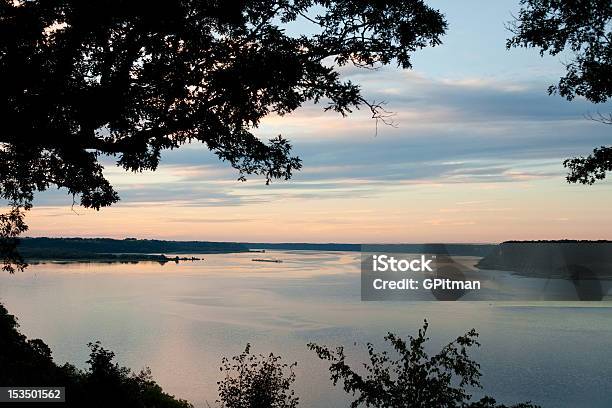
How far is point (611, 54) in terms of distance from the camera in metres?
17.8

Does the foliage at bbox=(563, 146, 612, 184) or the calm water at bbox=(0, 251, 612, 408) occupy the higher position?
the foliage at bbox=(563, 146, 612, 184)

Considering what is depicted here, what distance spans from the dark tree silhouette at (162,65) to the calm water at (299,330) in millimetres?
35588

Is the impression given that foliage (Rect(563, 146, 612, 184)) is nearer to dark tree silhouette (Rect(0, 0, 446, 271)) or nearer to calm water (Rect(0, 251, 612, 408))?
dark tree silhouette (Rect(0, 0, 446, 271))

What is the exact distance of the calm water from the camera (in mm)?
54375

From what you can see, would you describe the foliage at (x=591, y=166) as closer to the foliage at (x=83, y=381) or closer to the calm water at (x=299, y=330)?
the foliage at (x=83, y=381)

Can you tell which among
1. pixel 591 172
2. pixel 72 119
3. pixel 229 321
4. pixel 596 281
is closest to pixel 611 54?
pixel 591 172

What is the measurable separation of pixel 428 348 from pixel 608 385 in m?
19.2

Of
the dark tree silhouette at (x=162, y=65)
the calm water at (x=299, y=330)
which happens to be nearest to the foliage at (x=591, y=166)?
the dark tree silhouette at (x=162, y=65)

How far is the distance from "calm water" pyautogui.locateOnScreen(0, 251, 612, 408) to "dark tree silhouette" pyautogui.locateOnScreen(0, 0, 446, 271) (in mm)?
35588

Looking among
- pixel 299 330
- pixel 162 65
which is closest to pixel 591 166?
pixel 162 65

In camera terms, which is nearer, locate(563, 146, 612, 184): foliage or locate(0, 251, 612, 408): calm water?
locate(563, 146, 612, 184): foliage

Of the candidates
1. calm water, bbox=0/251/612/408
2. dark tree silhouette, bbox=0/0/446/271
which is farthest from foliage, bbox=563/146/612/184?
calm water, bbox=0/251/612/408

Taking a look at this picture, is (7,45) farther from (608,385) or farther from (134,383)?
(608,385)

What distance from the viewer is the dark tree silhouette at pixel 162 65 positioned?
1245cm
